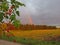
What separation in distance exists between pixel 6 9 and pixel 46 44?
297 inches

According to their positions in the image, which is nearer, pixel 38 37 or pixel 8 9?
pixel 8 9

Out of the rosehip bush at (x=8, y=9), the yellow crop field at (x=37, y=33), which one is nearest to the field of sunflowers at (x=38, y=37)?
the yellow crop field at (x=37, y=33)

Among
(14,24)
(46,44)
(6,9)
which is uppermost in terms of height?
(6,9)

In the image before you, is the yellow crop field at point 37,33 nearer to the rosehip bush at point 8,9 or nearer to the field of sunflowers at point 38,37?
the field of sunflowers at point 38,37

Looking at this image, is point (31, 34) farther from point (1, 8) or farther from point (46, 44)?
point (1, 8)

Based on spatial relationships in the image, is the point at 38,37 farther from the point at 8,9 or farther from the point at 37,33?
the point at 8,9

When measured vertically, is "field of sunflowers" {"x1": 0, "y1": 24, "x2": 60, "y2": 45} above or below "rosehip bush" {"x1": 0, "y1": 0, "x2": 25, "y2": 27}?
below

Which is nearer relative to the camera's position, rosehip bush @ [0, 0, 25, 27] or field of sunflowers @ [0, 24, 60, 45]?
rosehip bush @ [0, 0, 25, 27]

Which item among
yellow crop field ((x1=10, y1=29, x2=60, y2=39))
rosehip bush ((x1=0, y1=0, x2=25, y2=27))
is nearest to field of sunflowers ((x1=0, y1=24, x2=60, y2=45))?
yellow crop field ((x1=10, y1=29, x2=60, y2=39))

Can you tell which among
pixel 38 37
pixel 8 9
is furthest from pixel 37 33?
pixel 8 9

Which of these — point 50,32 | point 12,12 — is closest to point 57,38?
point 50,32

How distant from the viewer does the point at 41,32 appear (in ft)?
35.4

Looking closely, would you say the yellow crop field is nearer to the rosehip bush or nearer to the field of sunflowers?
the field of sunflowers

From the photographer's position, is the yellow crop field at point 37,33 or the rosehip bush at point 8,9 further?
the yellow crop field at point 37,33
